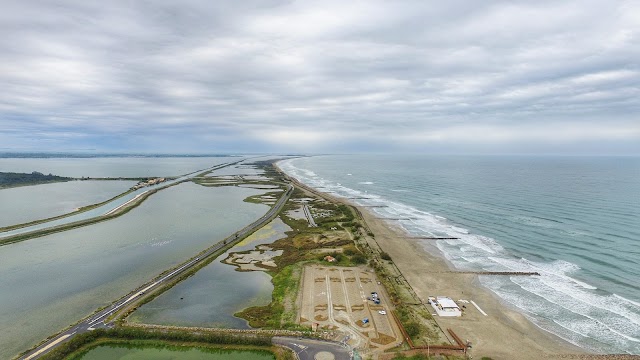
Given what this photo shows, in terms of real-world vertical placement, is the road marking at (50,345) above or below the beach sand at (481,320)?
above

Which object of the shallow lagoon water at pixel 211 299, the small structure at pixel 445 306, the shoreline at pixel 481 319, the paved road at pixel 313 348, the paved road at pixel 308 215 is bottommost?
the shoreline at pixel 481 319

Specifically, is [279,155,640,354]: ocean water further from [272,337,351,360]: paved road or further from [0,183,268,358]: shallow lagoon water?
[0,183,268,358]: shallow lagoon water

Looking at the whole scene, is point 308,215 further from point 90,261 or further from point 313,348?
point 313,348

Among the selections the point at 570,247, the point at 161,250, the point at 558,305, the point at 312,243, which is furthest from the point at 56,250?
the point at 570,247

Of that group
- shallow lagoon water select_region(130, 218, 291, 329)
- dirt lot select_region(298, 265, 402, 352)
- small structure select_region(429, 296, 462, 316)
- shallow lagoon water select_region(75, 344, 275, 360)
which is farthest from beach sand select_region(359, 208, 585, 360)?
shallow lagoon water select_region(130, 218, 291, 329)

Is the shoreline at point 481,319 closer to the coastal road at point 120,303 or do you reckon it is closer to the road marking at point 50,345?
the coastal road at point 120,303

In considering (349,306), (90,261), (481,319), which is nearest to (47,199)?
(90,261)

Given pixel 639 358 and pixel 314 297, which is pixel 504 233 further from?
pixel 314 297

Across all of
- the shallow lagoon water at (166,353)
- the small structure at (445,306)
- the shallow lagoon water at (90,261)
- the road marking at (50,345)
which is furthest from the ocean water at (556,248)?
the road marking at (50,345)
